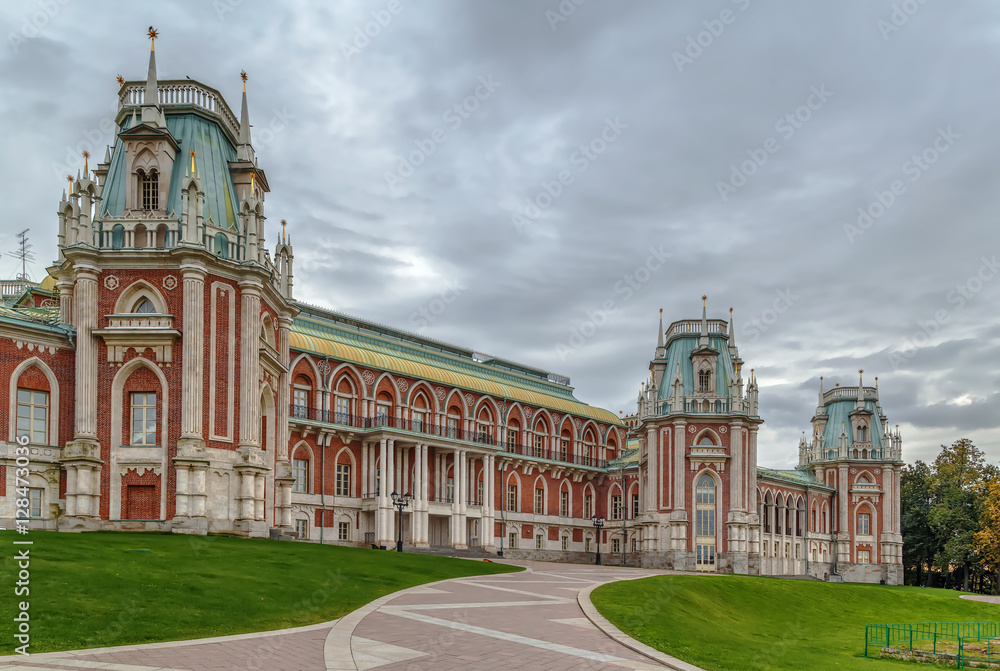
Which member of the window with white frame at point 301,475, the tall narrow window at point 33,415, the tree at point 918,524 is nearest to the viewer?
the tall narrow window at point 33,415

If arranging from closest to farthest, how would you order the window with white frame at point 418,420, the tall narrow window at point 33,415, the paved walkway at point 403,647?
the paved walkway at point 403,647, the tall narrow window at point 33,415, the window with white frame at point 418,420

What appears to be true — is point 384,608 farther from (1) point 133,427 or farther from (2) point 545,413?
(2) point 545,413

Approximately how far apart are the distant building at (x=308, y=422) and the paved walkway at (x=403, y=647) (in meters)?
16.6

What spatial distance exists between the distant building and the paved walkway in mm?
16578

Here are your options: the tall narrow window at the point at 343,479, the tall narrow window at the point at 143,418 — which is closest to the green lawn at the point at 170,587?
the tall narrow window at the point at 143,418

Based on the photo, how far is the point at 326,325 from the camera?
2483 inches

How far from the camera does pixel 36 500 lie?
107 feet

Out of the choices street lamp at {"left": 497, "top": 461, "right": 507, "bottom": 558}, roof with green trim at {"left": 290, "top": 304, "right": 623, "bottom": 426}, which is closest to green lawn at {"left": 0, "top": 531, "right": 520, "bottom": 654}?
roof with green trim at {"left": 290, "top": 304, "right": 623, "bottom": 426}

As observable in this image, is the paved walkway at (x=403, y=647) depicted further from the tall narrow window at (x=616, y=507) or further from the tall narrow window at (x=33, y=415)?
the tall narrow window at (x=616, y=507)

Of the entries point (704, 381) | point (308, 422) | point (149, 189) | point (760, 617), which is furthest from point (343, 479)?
point (760, 617)

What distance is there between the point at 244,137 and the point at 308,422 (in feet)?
65.9

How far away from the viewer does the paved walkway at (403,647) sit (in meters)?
13.5

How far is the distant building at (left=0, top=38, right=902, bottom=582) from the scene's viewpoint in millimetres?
33656

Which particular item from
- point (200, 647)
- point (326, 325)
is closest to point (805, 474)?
point (326, 325)
